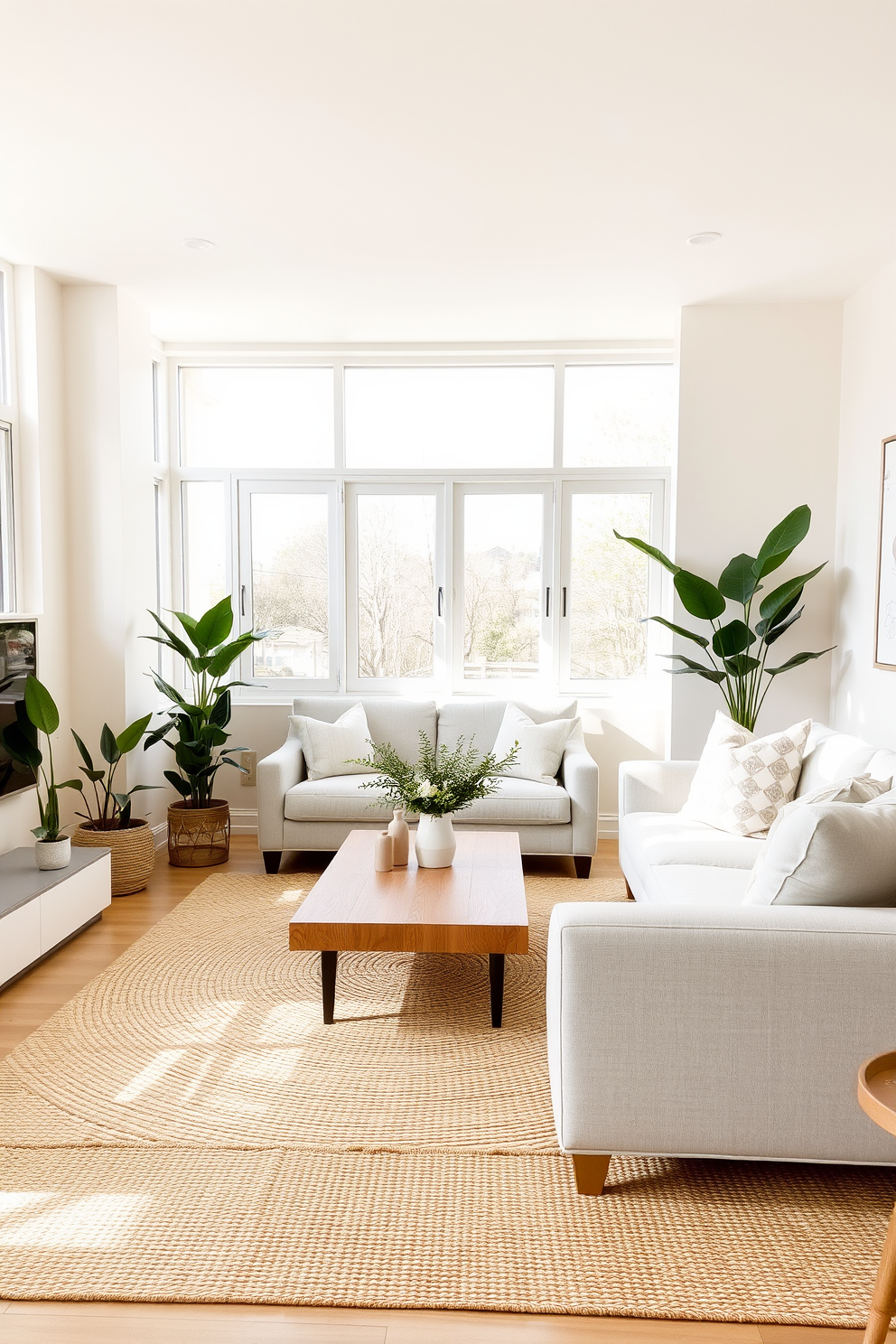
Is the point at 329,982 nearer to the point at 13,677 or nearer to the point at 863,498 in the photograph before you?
the point at 13,677

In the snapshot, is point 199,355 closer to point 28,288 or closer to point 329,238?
point 28,288

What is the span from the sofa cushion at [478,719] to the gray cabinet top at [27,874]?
188 centimetres

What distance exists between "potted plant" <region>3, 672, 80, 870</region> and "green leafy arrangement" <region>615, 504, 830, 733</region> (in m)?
2.64

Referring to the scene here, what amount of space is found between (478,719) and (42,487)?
96.0 inches

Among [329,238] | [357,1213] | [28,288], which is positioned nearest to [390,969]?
[357,1213]

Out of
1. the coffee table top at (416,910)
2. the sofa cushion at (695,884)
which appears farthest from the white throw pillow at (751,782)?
the coffee table top at (416,910)

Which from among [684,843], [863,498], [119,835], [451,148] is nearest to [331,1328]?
[684,843]

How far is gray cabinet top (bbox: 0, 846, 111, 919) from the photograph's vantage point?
3.29 meters

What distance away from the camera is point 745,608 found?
14.9 feet

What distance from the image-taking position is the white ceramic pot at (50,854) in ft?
11.9

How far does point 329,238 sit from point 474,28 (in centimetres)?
156

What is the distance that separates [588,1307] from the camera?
69.0 inches

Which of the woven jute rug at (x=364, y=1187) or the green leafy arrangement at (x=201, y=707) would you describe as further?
the green leafy arrangement at (x=201, y=707)

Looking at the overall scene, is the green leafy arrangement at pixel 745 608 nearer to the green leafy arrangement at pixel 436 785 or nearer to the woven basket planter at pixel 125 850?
the green leafy arrangement at pixel 436 785
